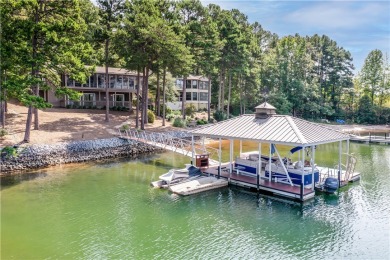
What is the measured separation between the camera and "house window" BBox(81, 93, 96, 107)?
41.8m

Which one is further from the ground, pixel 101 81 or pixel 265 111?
pixel 101 81

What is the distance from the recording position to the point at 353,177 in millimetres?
19766

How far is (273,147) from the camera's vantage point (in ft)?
58.3

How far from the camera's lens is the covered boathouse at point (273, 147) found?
1631 cm

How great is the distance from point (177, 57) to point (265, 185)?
17.9 metres

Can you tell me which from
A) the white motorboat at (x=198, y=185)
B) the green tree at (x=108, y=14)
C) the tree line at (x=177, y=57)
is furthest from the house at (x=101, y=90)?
the white motorboat at (x=198, y=185)

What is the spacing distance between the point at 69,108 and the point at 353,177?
109ft

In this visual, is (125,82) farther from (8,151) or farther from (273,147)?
(273,147)

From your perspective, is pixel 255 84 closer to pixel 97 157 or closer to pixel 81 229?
pixel 97 157

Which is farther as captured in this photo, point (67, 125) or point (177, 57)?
point (67, 125)

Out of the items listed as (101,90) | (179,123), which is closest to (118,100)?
(101,90)

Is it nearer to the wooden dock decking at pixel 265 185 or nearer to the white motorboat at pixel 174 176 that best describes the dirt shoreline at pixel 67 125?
the white motorboat at pixel 174 176

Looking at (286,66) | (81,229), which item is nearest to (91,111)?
(81,229)

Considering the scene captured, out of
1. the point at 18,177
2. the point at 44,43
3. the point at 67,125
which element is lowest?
the point at 18,177
